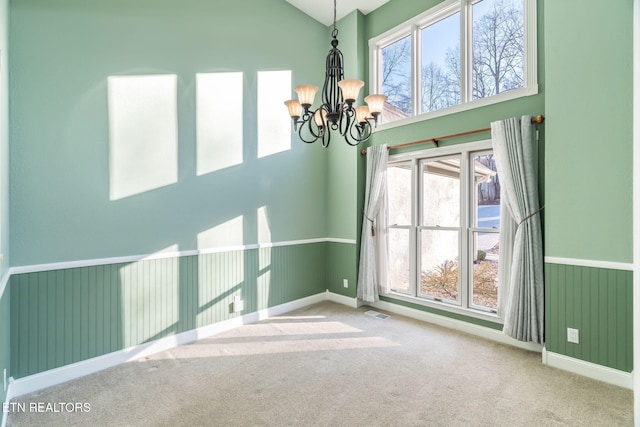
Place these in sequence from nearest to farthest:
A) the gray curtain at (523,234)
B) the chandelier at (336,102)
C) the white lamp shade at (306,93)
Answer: the chandelier at (336,102), the white lamp shade at (306,93), the gray curtain at (523,234)

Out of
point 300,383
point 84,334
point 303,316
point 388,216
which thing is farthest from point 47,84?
point 388,216

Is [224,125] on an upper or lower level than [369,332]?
upper

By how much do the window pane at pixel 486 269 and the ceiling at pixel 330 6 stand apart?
3.23 meters

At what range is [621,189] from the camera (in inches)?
92.0

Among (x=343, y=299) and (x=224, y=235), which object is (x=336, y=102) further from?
(x=343, y=299)

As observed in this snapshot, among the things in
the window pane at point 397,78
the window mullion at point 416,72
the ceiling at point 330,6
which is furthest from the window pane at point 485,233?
the ceiling at point 330,6

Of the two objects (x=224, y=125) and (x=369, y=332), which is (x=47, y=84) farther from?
(x=369, y=332)

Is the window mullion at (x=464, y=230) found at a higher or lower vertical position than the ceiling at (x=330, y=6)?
lower

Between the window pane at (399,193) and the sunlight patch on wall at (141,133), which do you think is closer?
the sunlight patch on wall at (141,133)

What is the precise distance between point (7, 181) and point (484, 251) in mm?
4134

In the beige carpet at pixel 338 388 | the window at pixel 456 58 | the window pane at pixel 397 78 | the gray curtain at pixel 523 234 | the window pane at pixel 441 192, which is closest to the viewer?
the beige carpet at pixel 338 388

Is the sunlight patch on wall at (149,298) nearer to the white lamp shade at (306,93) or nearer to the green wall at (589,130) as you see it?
the white lamp shade at (306,93)

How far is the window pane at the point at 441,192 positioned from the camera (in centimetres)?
360

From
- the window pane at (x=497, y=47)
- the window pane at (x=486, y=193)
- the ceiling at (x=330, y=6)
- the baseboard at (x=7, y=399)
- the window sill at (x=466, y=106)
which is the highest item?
the ceiling at (x=330, y=6)
